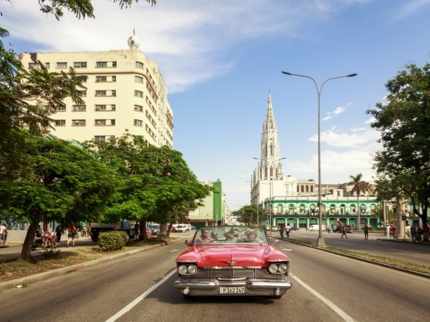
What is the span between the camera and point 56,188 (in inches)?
564

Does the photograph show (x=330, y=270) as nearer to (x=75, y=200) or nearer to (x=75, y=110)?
(x=75, y=200)

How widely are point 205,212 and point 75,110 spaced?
6294 centimetres

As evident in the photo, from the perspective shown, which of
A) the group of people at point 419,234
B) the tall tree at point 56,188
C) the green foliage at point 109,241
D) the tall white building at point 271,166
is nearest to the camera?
the tall tree at point 56,188

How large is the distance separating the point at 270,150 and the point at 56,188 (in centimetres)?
16488

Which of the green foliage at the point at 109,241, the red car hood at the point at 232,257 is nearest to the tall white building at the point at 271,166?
the green foliage at the point at 109,241

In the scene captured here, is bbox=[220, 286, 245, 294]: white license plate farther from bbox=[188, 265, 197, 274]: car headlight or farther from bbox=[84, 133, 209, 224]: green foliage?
bbox=[84, 133, 209, 224]: green foliage

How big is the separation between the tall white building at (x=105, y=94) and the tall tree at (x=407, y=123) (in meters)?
41.4

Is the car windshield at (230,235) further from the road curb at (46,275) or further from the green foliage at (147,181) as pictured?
the green foliage at (147,181)

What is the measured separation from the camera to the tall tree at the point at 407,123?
1013 inches

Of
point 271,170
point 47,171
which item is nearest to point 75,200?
point 47,171

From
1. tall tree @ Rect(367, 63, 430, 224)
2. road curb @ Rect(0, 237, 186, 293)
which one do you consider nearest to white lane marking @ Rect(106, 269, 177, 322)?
road curb @ Rect(0, 237, 186, 293)

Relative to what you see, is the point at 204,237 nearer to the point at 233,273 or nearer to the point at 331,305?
A: the point at 233,273

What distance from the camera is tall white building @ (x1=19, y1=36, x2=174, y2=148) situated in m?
65.0

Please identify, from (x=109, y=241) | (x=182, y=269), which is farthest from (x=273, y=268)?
(x=109, y=241)
